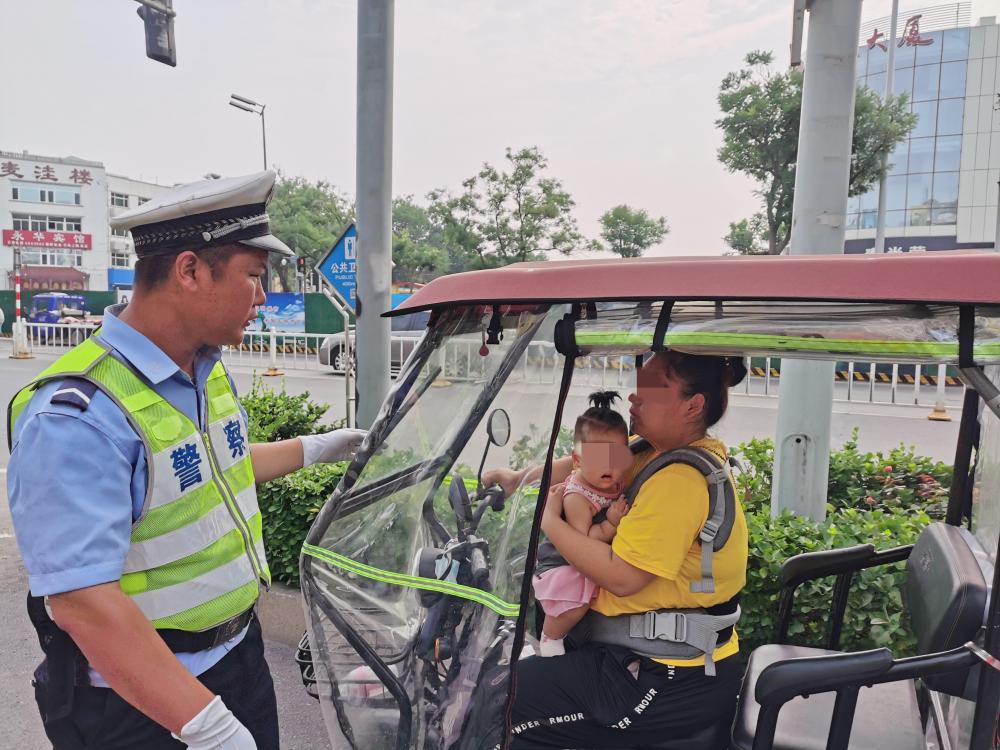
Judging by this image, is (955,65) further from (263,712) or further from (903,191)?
(263,712)

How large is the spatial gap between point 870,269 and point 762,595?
1881mm

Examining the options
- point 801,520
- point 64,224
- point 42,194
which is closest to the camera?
→ point 801,520

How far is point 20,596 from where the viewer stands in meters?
4.39

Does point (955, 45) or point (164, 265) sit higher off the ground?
point (955, 45)

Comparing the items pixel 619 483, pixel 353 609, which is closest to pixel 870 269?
pixel 619 483

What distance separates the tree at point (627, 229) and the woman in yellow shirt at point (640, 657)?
121ft

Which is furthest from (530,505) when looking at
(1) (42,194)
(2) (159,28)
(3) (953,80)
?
(1) (42,194)

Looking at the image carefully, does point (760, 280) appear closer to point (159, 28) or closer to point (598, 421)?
A: point (598, 421)

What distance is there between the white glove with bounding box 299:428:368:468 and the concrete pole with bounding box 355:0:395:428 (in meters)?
2.07

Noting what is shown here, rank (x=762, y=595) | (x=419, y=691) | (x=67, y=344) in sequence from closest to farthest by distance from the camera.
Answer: (x=419, y=691) → (x=762, y=595) → (x=67, y=344)

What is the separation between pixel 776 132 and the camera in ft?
52.5

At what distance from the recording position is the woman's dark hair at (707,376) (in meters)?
2.03

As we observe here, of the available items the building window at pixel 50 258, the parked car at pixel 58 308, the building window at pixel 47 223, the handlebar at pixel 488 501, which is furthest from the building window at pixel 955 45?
the building window at pixel 47 223

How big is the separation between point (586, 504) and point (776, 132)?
52.7 ft
